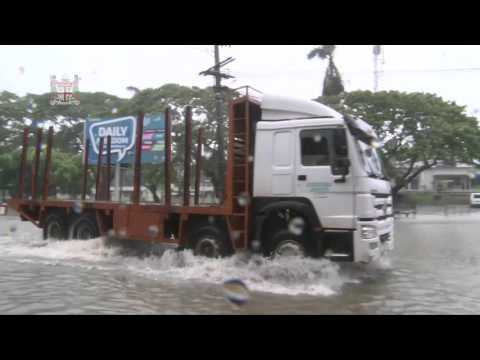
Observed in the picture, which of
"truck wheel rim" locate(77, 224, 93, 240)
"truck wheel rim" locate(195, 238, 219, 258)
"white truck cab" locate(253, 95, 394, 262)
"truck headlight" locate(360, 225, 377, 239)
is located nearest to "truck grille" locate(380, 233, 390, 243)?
"white truck cab" locate(253, 95, 394, 262)

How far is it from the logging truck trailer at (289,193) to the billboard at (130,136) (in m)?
4.03

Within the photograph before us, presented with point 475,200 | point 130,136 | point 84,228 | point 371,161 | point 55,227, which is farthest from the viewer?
point 475,200

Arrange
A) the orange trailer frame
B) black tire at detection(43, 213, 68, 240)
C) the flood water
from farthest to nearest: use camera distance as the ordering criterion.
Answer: black tire at detection(43, 213, 68, 240)
the orange trailer frame
the flood water

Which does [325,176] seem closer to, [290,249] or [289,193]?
[289,193]

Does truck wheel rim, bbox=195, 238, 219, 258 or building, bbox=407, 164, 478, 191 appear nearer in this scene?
truck wheel rim, bbox=195, 238, 219, 258

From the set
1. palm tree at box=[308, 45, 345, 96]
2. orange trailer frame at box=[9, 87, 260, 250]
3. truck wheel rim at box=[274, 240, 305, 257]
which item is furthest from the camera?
palm tree at box=[308, 45, 345, 96]

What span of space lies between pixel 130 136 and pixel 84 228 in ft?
11.7

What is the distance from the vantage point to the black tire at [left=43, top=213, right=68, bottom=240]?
11.5m

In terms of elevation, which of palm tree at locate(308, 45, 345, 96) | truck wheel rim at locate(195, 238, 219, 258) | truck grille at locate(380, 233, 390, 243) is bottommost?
truck wheel rim at locate(195, 238, 219, 258)

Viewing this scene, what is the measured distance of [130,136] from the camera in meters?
13.6

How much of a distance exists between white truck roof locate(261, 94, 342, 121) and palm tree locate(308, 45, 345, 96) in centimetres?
2203

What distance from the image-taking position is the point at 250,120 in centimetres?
844

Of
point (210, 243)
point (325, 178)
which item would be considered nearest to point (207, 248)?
point (210, 243)

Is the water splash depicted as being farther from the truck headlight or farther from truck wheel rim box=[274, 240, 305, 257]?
the truck headlight
